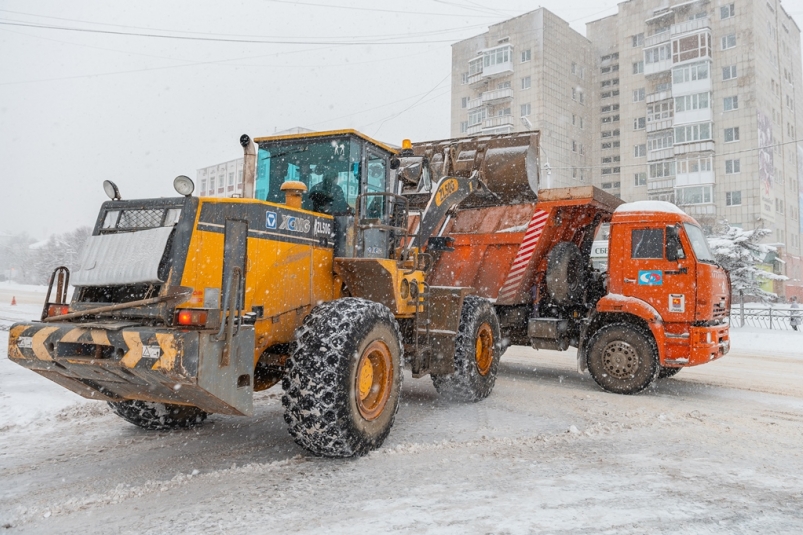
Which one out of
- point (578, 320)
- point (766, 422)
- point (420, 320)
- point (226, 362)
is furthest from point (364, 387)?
point (578, 320)

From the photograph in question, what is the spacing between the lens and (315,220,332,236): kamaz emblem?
517 centimetres

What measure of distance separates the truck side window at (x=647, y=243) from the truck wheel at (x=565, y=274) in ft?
3.70


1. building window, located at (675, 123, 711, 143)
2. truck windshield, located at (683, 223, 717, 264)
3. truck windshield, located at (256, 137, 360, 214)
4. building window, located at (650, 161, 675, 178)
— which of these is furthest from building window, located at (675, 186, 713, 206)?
truck windshield, located at (256, 137, 360, 214)

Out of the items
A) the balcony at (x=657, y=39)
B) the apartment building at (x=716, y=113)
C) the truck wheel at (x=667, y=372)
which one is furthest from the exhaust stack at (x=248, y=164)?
the balcony at (x=657, y=39)

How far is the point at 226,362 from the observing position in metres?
3.84

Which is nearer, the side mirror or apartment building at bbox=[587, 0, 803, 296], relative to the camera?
the side mirror

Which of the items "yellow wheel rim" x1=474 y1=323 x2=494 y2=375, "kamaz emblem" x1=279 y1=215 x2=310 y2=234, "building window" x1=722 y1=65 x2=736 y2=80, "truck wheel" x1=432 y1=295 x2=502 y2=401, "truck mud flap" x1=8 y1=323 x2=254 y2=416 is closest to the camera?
"truck mud flap" x1=8 y1=323 x2=254 y2=416

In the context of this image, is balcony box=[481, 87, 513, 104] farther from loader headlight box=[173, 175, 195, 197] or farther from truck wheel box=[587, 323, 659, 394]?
loader headlight box=[173, 175, 195, 197]

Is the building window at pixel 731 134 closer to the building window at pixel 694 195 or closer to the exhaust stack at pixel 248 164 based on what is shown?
the building window at pixel 694 195

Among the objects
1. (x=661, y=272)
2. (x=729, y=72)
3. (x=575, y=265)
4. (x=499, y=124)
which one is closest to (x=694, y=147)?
(x=729, y=72)

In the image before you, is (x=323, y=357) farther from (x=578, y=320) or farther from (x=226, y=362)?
(x=578, y=320)

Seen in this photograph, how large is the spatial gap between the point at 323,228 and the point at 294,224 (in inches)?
17.9

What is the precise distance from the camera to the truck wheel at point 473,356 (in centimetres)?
666

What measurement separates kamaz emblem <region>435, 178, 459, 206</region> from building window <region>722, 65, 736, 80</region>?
131 ft
